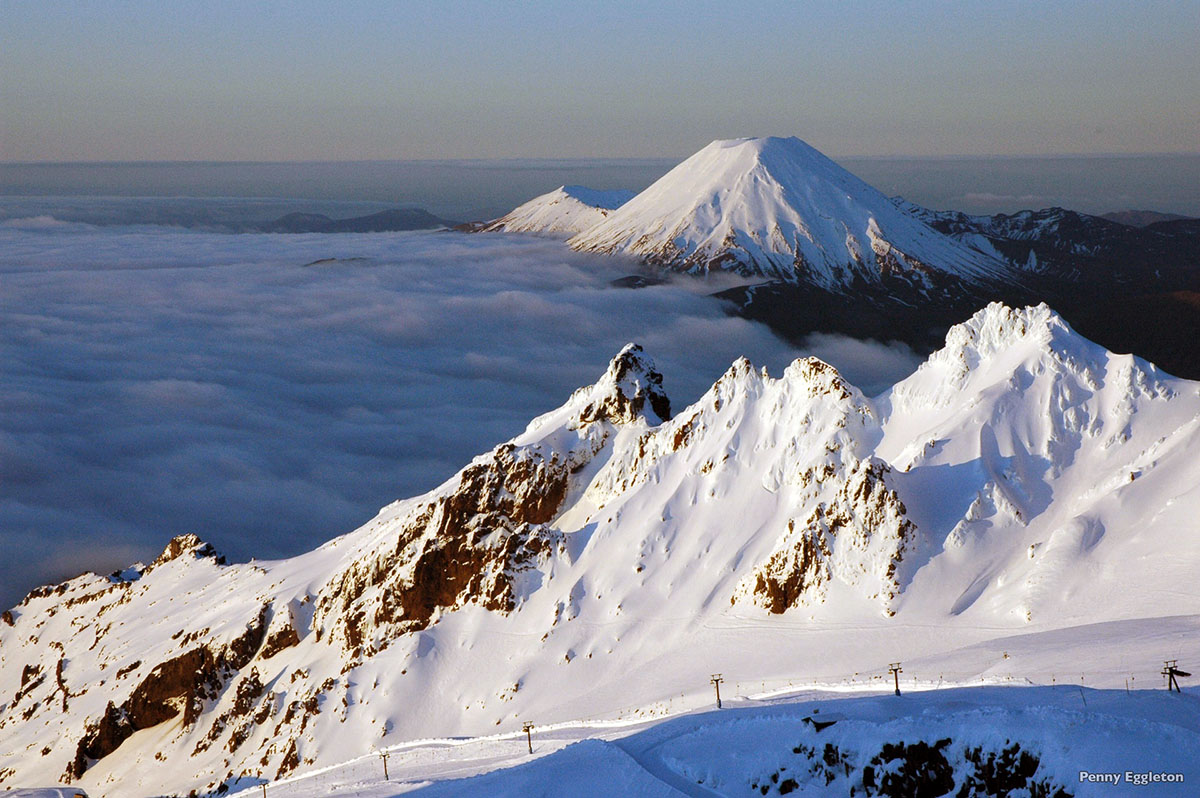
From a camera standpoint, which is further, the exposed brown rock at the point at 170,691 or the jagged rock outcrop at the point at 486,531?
the exposed brown rock at the point at 170,691

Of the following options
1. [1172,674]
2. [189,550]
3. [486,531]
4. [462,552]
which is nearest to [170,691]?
[462,552]

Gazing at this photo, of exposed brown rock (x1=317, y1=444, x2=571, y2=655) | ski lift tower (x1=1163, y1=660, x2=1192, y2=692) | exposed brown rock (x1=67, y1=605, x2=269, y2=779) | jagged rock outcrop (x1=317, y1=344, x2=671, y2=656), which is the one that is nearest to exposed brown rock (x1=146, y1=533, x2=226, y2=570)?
exposed brown rock (x1=67, y1=605, x2=269, y2=779)

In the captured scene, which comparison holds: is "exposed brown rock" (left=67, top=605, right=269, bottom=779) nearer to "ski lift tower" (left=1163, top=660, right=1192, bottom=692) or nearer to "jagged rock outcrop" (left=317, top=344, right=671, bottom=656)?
"jagged rock outcrop" (left=317, top=344, right=671, bottom=656)

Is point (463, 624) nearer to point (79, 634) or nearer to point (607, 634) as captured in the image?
point (607, 634)

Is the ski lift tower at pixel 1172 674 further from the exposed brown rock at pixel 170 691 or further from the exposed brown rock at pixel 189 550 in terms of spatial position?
the exposed brown rock at pixel 189 550

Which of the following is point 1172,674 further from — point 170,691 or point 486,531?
point 170,691

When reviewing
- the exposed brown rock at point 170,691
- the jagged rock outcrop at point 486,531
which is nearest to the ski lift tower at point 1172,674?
the jagged rock outcrop at point 486,531

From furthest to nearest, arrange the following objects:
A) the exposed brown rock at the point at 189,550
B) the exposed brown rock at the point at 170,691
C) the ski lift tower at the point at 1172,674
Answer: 1. the exposed brown rock at the point at 189,550
2. the exposed brown rock at the point at 170,691
3. the ski lift tower at the point at 1172,674

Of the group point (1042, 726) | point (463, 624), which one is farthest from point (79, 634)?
point (1042, 726)
